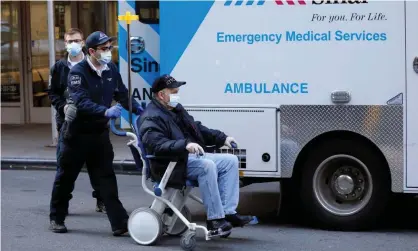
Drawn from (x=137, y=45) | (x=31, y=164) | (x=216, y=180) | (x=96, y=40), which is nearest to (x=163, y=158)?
(x=216, y=180)

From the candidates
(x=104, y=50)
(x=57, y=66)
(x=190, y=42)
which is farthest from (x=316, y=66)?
(x=57, y=66)

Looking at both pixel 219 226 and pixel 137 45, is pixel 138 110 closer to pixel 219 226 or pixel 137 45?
pixel 137 45

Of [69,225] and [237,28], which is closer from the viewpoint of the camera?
[237,28]

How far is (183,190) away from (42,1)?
9.81 meters

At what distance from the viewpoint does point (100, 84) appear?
25.5 feet

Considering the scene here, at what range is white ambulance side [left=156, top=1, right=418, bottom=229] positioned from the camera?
7.58m

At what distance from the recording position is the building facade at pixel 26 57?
16375 millimetres

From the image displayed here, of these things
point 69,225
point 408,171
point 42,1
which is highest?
point 42,1

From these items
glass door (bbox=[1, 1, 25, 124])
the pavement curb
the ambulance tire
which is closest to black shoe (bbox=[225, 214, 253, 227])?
the ambulance tire

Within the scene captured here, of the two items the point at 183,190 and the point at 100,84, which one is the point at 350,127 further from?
the point at 100,84

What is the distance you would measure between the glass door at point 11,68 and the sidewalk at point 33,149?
1.54 ft

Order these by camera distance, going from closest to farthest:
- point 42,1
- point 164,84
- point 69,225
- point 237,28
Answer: point 164,84 < point 237,28 < point 69,225 < point 42,1

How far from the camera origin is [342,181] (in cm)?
796

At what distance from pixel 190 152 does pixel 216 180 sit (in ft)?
1.23
